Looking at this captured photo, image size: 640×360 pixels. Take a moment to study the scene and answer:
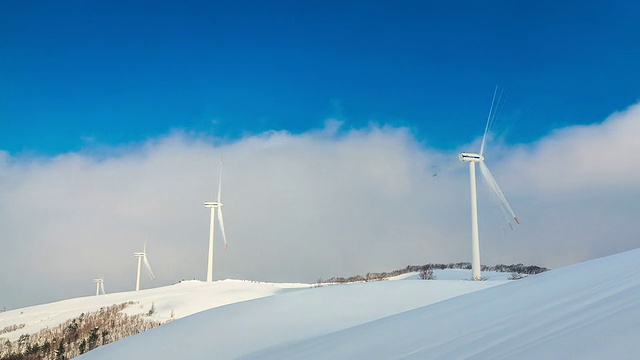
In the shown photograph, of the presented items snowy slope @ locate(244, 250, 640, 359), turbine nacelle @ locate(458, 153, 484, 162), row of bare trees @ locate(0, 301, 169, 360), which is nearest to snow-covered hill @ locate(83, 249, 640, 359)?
snowy slope @ locate(244, 250, 640, 359)

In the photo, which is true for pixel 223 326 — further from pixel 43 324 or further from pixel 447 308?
pixel 43 324

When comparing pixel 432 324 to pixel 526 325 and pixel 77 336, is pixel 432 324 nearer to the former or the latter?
pixel 526 325

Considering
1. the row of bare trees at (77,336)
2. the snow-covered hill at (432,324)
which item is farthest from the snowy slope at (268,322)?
the row of bare trees at (77,336)

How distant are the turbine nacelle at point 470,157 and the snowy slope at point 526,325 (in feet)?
77.7

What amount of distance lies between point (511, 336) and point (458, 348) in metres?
0.49

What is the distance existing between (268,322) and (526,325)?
7587 mm

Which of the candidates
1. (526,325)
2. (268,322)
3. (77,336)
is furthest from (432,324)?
(77,336)

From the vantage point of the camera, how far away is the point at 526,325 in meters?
5.03

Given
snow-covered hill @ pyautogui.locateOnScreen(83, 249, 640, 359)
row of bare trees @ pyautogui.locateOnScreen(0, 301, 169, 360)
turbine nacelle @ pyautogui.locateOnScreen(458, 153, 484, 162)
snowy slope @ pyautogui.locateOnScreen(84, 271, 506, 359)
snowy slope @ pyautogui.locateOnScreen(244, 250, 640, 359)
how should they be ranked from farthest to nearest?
turbine nacelle @ pyautogui.locateOnScreen(458, 153, 484, 162) < row of bare trees @ pyautogui.locateOnScreen(0, 301, 169, 360) < snowy slope @ pyautogui.locateOnScreen(84, 271, 506, 359) < snow-covered hill @ pyautogui.locateOnScreen(83, 249, 640, 359) < snowy slope @ pyautogui.locateOnScreen(244, 250, 640, 359)

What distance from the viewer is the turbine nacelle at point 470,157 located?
3181 cm

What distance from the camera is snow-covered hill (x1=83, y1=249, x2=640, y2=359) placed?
4.04m

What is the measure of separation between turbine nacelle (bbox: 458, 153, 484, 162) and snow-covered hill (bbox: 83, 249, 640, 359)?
58.3 feet

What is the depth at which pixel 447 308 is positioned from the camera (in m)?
7.59

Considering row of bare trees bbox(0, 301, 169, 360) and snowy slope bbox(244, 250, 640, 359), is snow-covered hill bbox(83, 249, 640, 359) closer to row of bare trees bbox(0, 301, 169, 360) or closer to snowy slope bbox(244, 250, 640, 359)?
snowy slope bbox(244, 250, 640, 359)
